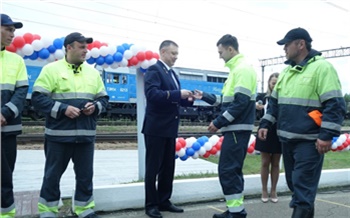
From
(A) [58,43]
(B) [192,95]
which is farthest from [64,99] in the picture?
(B) [192,95]

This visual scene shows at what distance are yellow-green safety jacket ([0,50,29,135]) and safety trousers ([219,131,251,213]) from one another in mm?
2171

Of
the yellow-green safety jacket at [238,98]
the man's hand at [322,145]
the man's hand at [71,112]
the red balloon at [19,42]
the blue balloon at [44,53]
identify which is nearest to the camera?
the man's hand at [322,145]

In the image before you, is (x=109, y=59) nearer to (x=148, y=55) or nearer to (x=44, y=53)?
(x=148, y=55)

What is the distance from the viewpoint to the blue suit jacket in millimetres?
4281

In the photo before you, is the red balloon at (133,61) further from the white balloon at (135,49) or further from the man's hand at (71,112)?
the man's hand at (71,112)

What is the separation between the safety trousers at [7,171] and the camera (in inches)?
136

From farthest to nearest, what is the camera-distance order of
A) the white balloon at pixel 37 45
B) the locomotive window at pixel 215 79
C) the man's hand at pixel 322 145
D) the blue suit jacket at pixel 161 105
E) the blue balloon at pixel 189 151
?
the locomotive window at pixel 215 79
the blue balloon at pixel 189 151
the white balloon at pixel 37 45
the blue suit jacket at pixel 161 105
the man's hand at pixel 322 145

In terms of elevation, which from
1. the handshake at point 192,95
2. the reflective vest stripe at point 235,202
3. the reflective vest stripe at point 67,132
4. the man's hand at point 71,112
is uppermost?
the handshake at point 192,95

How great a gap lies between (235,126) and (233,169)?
48cm

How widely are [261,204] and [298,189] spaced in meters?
1.74

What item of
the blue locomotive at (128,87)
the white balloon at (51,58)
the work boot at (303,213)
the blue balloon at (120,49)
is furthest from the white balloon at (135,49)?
the blue locomotive at (128,87)

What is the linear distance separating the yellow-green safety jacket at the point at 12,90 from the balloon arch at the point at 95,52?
1006 mm

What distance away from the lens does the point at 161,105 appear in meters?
4.39

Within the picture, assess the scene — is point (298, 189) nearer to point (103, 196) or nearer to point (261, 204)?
point (261, 204)
